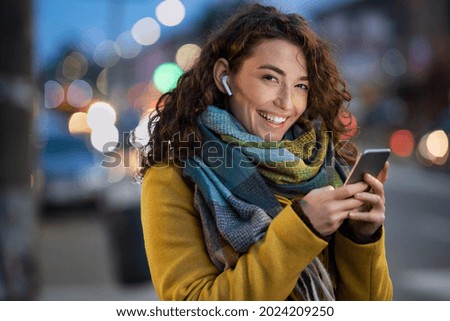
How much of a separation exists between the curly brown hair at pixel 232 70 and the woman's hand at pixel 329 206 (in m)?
0.31

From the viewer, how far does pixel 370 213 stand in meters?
1.48

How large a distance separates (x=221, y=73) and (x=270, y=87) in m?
0.12

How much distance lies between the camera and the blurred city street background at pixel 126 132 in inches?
121

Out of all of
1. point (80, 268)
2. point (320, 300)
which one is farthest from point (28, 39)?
point (80, 268)

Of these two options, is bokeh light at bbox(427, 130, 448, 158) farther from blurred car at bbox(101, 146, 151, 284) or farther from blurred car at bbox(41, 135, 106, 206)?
blurred car at bbox(101, 146, 151, 284)

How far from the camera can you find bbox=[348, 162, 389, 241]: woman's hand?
1.45 metres

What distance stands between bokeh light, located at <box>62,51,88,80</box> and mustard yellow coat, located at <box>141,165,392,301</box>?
3.72 meters

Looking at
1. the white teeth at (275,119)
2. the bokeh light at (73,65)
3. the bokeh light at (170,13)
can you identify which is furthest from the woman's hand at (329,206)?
the bokeh light at (73,65)

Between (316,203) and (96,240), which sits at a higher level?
(316,203)

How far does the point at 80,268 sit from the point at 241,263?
433 cm

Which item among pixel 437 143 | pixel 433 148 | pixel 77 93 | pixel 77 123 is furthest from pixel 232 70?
pixel 433 148

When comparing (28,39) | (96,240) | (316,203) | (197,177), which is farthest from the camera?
(96,240)
